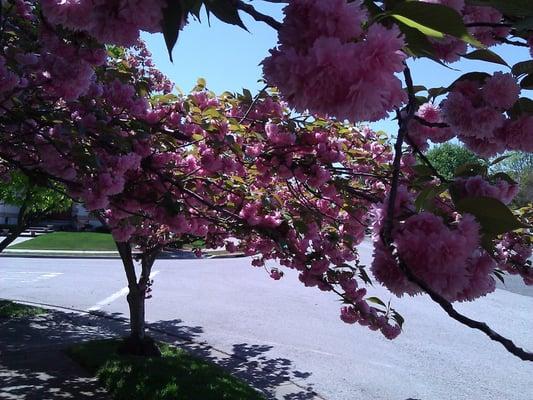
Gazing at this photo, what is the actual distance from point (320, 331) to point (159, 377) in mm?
5152

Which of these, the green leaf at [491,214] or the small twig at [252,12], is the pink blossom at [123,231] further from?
the green leaf at [491,214]

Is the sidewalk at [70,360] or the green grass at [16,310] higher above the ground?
the green grass at [16,310]

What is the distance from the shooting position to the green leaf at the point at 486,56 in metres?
1.52

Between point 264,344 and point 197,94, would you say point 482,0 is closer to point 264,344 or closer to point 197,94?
point 197,94

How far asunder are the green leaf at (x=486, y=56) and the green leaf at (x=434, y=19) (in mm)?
553

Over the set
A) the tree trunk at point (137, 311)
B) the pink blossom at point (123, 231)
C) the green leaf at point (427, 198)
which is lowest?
the tree trunk at point (137, 311)

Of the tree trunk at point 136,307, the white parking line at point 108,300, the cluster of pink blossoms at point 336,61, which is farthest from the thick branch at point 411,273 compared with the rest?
the white parking line at point 108,300

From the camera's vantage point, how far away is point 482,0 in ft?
4.29

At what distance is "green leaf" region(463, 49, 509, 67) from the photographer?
152cm

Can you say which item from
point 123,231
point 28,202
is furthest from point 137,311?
point 123,231

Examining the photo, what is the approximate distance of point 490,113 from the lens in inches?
62.9

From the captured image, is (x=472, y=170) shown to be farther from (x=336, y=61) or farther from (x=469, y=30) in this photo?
(x=336, y=61)

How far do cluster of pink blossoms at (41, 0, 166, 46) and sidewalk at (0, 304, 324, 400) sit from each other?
5503mm

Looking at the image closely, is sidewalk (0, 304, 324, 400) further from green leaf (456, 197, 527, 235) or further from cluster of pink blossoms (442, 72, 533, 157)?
green leaf (456, 197, 527, 235)
